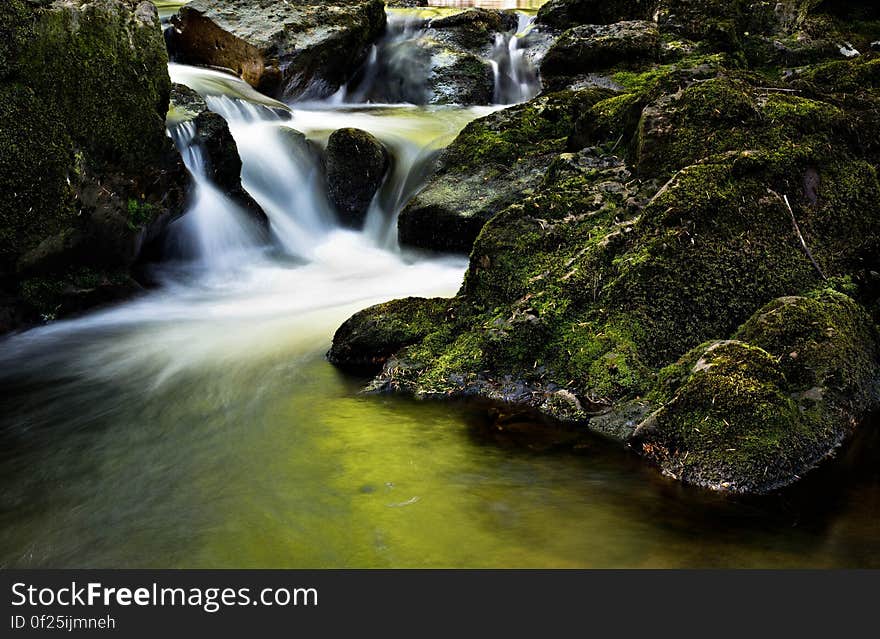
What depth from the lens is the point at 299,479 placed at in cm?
382

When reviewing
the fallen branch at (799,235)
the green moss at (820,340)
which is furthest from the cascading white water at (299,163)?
the green moss at (820,340)

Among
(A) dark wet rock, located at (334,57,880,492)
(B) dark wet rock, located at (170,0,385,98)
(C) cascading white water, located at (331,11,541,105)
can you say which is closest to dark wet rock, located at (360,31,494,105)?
(C) cascading white water, located at (331,11,541,105)

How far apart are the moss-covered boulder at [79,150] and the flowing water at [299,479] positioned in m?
0.53

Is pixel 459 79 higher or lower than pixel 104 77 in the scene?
higher

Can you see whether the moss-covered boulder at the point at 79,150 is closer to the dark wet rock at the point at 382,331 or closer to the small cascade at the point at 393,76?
the dark wet rock at the point at 382,331

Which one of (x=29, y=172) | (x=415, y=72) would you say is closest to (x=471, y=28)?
(x=415, y=72)

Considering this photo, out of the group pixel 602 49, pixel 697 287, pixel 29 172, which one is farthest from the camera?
pixel 602 49

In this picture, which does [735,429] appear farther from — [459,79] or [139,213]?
[459,79]

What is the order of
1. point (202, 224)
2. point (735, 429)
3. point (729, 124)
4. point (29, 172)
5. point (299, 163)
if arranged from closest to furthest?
1. point (735, 429)
2. point (729, 124)
3. point (29, 172)
4. point (202, 224)
5. point (299, 163)

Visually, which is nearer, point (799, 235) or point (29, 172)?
point (799, 235)

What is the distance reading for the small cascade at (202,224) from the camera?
8.91m

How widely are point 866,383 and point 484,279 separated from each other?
8.70 feet

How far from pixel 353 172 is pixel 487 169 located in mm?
2887

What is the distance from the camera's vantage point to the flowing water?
9.91ft
